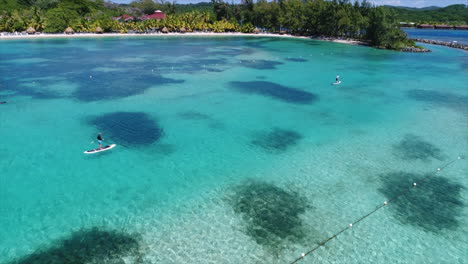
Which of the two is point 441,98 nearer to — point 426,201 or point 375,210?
point 426,201

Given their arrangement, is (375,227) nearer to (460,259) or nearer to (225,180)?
(460,259)

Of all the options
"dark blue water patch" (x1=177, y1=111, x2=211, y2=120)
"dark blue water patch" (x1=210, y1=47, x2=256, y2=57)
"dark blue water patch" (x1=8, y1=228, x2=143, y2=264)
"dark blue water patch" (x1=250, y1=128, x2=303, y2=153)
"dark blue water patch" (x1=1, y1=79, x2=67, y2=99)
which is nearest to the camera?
"dark blue water patch" (x1=8, y1=228, x2=143, y2=264)

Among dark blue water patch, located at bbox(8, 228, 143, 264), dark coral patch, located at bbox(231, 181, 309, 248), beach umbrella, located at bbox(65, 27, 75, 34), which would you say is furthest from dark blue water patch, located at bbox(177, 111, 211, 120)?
beach umbrella, located at bbox(65, 27, 75, 34)

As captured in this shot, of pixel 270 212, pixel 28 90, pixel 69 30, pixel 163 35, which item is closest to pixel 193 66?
pixel 28 90

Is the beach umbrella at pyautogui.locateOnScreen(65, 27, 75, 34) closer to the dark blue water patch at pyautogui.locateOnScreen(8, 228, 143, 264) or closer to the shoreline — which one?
the shoreline

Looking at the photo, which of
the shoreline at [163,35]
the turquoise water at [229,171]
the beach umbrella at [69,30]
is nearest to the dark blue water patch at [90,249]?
the turquoise water at [229,171]

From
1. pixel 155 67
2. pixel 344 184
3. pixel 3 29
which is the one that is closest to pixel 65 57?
pixel 155 67

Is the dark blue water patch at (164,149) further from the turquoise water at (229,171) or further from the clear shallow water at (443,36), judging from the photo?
the clear shallow water at (443,36)
